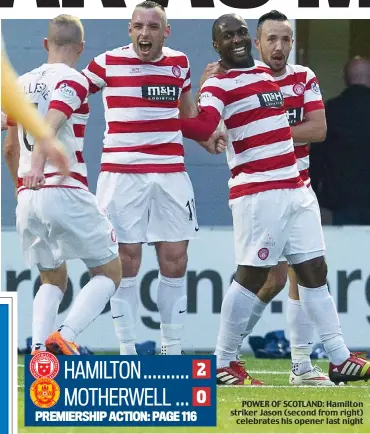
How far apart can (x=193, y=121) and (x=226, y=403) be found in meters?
1.22

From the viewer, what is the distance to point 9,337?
4840mm

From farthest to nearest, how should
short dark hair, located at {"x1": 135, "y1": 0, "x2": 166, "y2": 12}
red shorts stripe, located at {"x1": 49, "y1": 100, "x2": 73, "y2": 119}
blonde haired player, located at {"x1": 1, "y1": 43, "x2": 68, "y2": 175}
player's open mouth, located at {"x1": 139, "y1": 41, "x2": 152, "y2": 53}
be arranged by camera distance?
player's open mouth, located at {"x1": 139, "y1": 41, "x2": 152, "y2": 53} < short dark hair, located at {"x1": 135, "y1": 0, "x2": 166, "y2": 12} < red shorts stripe, located at {"x1": 49, "y1": 100, "x2": 73, "y2": 119} < blonde haired player, located at {"x1": 1, "y1": 43, "x2": 68, "y2": 175}

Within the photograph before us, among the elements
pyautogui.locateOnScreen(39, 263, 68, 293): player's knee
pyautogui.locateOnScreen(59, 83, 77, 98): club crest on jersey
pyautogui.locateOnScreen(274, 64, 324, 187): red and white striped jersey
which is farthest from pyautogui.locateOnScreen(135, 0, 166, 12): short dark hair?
pyautogui.locateOnScreen(39, 263, 68, 293): player's knee

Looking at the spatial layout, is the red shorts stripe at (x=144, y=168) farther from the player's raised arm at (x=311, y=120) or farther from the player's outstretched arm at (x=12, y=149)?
the player's raised arm at (x=311, y=120)

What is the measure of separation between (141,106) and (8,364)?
1.47 meters

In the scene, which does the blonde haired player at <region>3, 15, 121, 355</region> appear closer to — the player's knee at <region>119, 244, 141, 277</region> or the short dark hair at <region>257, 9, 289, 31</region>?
the player's knee at <region>119, 244, 141, 277</region>

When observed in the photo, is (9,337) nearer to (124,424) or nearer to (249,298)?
(124,424)

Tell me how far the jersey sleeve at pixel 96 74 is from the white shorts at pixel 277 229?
0.83 metres

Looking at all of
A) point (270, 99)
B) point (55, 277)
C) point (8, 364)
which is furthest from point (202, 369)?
point (270, 99)

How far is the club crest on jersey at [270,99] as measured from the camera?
18.4 feet

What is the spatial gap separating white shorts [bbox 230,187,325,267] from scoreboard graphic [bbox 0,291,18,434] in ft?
3.97

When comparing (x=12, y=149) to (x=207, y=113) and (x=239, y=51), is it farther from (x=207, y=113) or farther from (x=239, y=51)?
(x=239, y=51)

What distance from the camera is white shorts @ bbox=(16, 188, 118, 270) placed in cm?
532

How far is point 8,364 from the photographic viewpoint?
4820 mm
